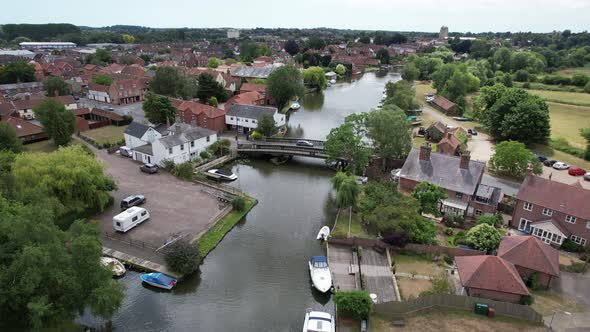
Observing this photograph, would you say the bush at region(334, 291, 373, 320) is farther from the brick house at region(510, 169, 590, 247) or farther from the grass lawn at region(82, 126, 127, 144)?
the grass lawn at region(82, 126, 127, 144)

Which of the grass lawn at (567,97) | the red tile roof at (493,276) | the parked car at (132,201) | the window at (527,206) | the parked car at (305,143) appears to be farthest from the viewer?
the grass lawn at (567,97)

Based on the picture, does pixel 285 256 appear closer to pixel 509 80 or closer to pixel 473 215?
pixel 473 215

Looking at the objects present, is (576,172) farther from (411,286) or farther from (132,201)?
(132,201)

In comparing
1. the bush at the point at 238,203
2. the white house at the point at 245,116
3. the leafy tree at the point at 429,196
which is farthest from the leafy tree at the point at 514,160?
the white house at the point at 245,116

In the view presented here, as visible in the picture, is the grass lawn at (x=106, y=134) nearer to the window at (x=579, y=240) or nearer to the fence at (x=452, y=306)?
the fence at (x=452, y=306)

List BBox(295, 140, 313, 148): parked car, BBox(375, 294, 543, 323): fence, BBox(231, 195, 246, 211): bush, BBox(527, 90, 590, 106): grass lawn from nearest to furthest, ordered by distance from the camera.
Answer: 1. BBox(375, 294, 543, 323): fence
2. BBox(231, 195, 246, 211): bush
3. BBox(295, 140, 313, 148): parked car
4. BBox(527, 90, 590, 106): grass lawn

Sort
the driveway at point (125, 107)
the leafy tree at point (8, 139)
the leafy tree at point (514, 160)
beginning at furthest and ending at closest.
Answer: the driveway at point (125, 107) → the leafy tree at point (514, 160) → the leafy tree at point (8, 139)

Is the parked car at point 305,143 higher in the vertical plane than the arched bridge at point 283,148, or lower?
higher

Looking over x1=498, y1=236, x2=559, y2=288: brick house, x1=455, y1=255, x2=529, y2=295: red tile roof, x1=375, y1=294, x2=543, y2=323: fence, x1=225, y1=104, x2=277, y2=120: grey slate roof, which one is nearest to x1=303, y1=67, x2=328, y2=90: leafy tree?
x1=225, y1=104, x2=277, y2=120: grey slate roof
